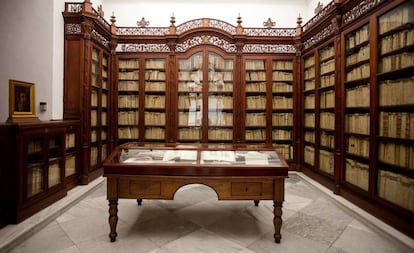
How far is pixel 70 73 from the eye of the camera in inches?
155

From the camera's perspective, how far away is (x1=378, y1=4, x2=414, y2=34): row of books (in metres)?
2.44

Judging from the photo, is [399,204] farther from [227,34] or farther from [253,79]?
[227,34]

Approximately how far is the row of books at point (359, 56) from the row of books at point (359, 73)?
0.33 ft

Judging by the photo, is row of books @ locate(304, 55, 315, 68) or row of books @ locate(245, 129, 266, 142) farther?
row of books @ locate(245, 129, 266, 142)

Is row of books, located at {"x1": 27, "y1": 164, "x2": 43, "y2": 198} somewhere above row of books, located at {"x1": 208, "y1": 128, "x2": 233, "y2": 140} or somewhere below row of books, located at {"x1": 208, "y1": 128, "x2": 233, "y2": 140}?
below

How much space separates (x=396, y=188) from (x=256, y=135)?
286cm

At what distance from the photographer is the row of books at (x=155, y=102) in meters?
5.21

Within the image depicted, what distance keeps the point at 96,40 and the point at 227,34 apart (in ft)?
8.49

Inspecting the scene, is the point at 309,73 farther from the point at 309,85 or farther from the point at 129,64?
the point at 129,64

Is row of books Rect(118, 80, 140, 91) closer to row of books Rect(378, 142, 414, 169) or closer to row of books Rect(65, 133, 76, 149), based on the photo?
row of books Rect(65, 133, 76, 149)

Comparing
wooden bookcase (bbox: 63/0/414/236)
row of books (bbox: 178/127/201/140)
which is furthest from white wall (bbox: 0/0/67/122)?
row of books (bbox: 178/127/201/140)

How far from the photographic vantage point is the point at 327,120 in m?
4.12

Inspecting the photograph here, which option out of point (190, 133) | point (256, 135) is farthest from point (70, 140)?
point (256, 135)

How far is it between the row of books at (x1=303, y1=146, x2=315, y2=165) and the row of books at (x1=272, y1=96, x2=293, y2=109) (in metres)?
0.98
